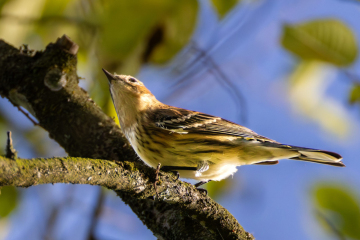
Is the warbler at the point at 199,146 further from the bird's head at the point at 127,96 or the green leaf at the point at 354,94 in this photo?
the green leaf at the point at 354,94

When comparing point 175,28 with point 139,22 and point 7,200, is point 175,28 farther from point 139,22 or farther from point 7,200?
point 7,200

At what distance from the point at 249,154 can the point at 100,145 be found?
1.81m

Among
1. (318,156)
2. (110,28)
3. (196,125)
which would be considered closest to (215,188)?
(196,125)

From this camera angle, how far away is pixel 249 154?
426 cm

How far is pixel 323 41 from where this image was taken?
342 centimetres

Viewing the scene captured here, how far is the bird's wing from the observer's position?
13.9ft

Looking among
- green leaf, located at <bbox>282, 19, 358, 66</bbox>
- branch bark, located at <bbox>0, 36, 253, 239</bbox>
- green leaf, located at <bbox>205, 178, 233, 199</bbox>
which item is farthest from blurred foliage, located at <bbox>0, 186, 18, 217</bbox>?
green leaf, located at <bbox>282, 19, 358, 66</bbox>

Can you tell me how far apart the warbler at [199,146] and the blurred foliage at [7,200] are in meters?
1.54

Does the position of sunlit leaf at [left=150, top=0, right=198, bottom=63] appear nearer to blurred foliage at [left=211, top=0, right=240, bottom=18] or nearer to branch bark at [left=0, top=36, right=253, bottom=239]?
blurred foliage at [left=211, top=0, right=240, bottom=18]

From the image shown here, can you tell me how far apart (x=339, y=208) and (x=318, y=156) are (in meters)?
0.85

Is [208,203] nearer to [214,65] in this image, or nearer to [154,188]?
[154,188]

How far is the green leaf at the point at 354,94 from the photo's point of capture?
3.30 meters

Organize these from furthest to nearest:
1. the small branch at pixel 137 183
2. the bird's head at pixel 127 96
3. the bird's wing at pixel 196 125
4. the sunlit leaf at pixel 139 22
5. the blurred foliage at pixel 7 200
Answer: the bird's head at pixel 127 96 < the bird's wing at pixel 196 125 < the blurred foliage at pixel 7 200 < the sunlit leaf at pixel 139 22 < the small branch at pixel 137 183

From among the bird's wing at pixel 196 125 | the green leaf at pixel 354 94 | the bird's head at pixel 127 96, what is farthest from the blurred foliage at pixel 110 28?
the green leaf at pixel 354 94
